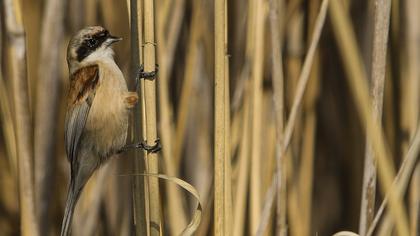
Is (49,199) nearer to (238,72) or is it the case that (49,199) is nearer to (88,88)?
(88,88)

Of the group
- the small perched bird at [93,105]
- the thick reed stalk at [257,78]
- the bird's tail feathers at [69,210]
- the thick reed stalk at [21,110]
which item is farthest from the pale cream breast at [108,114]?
the thick reed stalk at [257,78]

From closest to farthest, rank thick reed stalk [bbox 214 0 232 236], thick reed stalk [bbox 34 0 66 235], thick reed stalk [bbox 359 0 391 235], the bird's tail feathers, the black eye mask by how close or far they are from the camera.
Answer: thick reed stalk [bbox 214 0 232 236] < thick reed stalk [bbox 359 0 391 235] < the bird's tail feathers < the black eye mask < thick reed stalk [bbox 34 0 66 235]

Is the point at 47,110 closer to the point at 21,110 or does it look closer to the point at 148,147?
the point at 21,110

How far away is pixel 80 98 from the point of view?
6.15 feet

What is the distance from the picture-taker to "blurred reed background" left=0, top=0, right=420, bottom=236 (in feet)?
5.19

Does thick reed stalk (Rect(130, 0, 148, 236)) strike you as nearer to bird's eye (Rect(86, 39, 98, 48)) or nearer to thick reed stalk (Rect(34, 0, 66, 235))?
bird's eye (Rect(86, 39, 98, 48))

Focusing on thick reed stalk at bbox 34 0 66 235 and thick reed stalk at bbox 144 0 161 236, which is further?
thick reed stalk at bbox 34 0 66 235

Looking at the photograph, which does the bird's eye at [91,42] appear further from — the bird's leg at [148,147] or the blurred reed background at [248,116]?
the bird's leg at [148,147]

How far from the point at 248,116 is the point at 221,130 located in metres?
0.43

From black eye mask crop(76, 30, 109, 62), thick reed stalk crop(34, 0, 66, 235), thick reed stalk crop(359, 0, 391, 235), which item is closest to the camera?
thick reed stalk crop(359, 0, 391, 235)

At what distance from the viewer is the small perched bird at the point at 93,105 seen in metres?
1.82

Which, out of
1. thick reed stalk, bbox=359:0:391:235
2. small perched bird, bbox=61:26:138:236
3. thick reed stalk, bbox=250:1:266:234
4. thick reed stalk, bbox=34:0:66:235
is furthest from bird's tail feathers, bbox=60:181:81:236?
thick reed stalk, bbox=359:0:391:235

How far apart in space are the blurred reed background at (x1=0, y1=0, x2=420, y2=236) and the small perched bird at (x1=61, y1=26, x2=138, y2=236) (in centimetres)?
9

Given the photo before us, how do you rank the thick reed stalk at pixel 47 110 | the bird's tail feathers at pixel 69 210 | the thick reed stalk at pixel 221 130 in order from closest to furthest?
the thick reed stalk at pixel 221 130, the bird's tail feathers at pixel 69 210, the thick reed stalk at pixel 47 110
